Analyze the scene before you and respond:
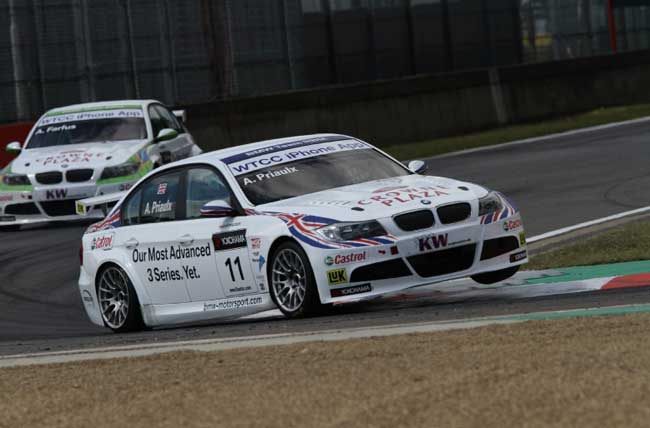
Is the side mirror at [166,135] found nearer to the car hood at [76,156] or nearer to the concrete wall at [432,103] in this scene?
the car hood at [76,156]

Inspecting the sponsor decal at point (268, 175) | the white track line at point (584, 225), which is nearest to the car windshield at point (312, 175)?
the sponsor decal at point (268, 175)

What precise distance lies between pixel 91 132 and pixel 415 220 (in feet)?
34.7

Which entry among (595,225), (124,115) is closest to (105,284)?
(595,225)

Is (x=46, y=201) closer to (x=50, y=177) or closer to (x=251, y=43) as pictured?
(x=50, y=177)

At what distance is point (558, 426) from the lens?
6.04 metres

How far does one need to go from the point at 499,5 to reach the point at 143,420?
28.2 metres

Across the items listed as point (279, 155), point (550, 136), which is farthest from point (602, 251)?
point (550, 136)

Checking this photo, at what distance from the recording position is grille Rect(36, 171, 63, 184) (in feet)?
64.1

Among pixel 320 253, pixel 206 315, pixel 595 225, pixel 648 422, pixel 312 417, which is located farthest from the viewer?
pixel 595 225

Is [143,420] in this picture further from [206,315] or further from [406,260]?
[206,315]

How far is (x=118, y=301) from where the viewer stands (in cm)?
1248

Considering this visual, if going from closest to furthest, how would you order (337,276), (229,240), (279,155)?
(337,276) → (229,240) → (279,155)

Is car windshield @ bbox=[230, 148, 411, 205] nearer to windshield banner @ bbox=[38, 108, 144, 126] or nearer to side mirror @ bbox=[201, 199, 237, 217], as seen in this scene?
side mirror @ bbox=[201, 199, 237, 217]

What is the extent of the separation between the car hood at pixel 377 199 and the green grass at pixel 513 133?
1458cm
